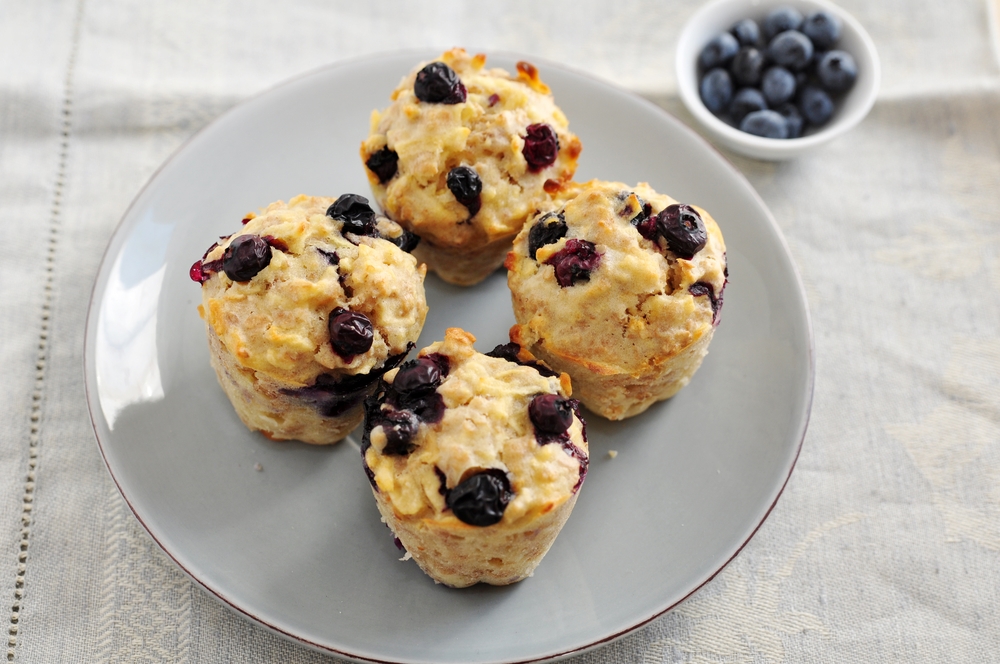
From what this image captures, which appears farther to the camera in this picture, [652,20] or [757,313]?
[652,20]

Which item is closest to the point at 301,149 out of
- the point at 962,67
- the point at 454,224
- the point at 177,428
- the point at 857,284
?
the point at 454,224

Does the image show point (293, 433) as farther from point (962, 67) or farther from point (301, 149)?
point (962, 67)

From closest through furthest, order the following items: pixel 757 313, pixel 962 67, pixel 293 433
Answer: pixel 293 433 < pixel 757 313 < pixel 962 67

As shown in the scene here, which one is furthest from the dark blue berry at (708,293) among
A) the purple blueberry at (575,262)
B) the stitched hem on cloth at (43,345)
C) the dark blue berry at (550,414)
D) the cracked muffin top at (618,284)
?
the stitched hem on cloth at (43,345)

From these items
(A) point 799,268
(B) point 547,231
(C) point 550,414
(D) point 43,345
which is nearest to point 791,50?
(A) point 799,268

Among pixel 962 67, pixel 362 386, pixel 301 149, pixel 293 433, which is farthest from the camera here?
pixel 962 67

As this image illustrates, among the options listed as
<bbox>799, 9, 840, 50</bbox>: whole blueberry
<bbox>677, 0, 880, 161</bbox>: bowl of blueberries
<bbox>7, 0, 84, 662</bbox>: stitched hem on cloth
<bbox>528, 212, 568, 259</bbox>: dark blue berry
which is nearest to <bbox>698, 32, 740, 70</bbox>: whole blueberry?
<bbox>677, 0, 880, 161</bbox>: bowl of blueberries

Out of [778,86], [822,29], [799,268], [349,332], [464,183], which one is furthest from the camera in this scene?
[822,29]

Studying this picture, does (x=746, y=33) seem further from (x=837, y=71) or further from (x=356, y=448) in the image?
(x=356, y=448)
